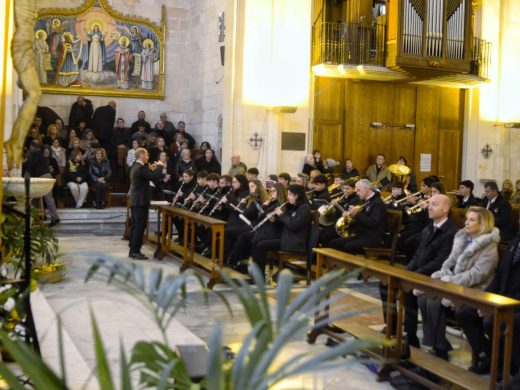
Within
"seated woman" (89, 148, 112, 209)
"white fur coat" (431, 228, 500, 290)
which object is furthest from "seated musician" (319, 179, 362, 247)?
"seated woman" (89, 148, 112, 209)

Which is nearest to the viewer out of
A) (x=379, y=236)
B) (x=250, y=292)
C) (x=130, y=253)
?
(x=250, y=292)

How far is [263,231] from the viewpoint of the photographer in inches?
359

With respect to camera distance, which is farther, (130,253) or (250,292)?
(130,253)

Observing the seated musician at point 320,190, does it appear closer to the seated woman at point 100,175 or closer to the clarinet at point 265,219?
the clarinet at point 265,219

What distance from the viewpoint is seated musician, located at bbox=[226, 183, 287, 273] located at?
908cm

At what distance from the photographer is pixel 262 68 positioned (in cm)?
1488

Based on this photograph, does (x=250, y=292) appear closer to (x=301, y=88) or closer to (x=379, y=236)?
(x=379, y=236)

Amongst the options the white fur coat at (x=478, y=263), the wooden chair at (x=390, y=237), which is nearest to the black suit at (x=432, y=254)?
the white fur coat at (x=478, y=263)

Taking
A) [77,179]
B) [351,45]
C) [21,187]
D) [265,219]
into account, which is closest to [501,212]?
[265,219]

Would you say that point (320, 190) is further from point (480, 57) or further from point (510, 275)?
point (480, 57)

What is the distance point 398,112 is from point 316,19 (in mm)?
3012

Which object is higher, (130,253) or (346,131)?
(346,131)

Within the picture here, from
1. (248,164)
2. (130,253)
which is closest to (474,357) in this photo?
(130,253)

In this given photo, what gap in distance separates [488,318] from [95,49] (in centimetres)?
1489
